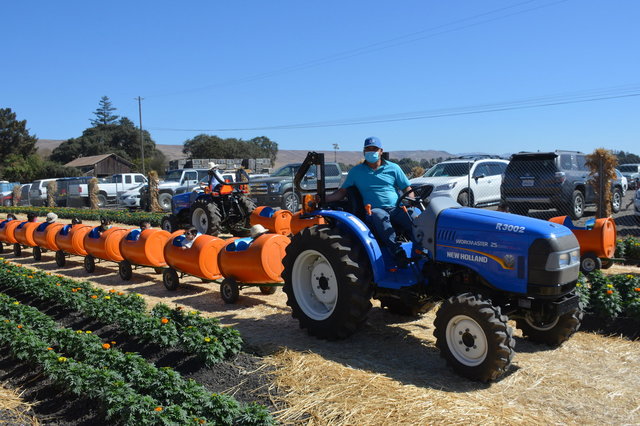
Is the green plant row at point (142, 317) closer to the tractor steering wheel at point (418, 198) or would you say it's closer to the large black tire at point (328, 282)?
the large black tire at point (328, 282)

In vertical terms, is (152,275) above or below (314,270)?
below

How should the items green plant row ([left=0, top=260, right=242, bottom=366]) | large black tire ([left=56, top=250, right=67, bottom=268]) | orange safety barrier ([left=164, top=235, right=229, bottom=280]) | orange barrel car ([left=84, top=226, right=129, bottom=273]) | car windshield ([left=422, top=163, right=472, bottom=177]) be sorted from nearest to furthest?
green plant row ([left=0, top=260, right=242, bottom=366]) < orange safety barrier ([left=164, top=235, right=229, bottom=280]) < orange barrel car ([left=84, top=226, right=129, bottom=273]) < large black tire ([left=56, top=250, right=67, bottom=268]) < car windshield ([left=422, top=163, right=472, bottom=177])

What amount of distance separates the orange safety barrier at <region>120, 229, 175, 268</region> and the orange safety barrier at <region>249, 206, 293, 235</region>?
2.88 meters

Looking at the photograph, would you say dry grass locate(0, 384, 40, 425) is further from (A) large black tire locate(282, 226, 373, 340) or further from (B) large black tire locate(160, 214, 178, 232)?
(B) large black tire locate(160, 214, 178, 232)

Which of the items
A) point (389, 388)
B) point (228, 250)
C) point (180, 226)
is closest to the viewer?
point (389, 388)

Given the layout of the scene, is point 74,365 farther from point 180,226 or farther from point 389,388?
point 180,226

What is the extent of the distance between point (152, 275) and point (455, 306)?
22.9ft

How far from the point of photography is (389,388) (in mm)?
4301

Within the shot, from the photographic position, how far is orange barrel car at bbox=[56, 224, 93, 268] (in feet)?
35.7

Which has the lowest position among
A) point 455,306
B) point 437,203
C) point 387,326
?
point 387,326

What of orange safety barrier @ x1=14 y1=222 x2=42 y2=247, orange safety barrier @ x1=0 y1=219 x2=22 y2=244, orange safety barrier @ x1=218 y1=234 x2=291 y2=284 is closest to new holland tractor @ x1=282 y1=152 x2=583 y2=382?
orange safety barrier @ x1=218 y1=234 x2=291 y2=284

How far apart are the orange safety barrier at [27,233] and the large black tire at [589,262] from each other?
11.3 metres

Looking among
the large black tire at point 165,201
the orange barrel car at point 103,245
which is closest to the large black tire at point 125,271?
the orange barrel car at point 103,245

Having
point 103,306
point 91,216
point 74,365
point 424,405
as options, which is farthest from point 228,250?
point 91,216
